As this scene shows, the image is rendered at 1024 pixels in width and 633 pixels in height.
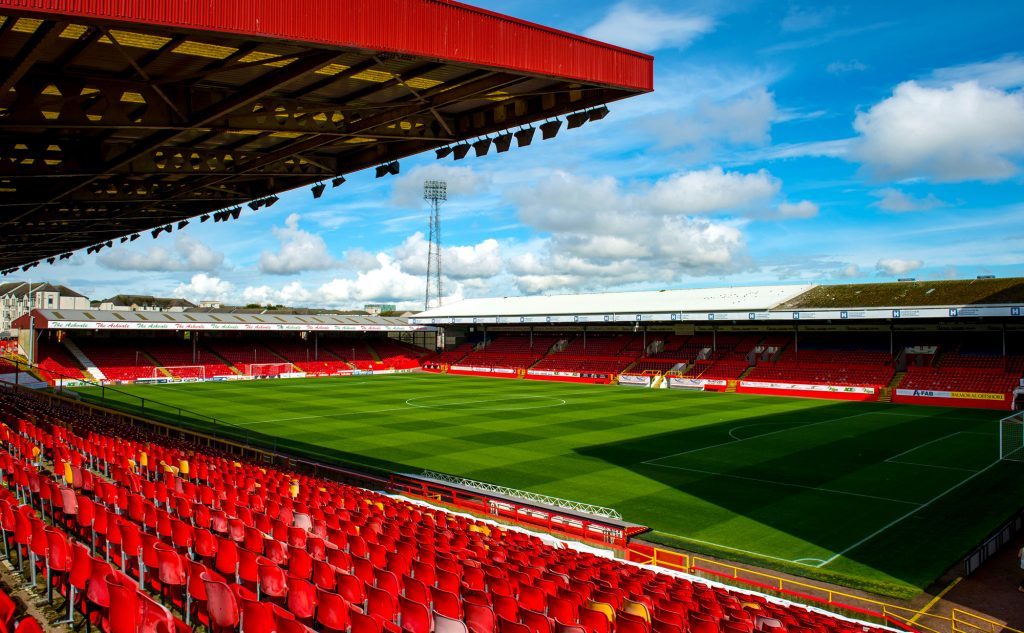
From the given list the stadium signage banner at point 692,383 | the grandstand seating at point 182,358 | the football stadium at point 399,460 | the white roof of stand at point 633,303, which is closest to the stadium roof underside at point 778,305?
the white roof of stand at point 633,303

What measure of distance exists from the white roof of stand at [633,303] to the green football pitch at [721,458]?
11.0 m

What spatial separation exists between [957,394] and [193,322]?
187 ft

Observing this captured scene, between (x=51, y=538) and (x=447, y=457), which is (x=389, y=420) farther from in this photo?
(x=51, y=538)

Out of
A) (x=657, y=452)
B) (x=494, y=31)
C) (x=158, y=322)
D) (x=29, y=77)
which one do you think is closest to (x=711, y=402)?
(x=657, y=452)

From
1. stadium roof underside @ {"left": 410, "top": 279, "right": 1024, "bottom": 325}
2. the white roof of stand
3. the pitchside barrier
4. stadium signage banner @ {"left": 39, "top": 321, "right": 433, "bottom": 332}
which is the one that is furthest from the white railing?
stadium signage banner @ {"left": 39, "top": 321, "right": 433, "bottom": 332}

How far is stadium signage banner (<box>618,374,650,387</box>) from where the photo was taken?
175 ft

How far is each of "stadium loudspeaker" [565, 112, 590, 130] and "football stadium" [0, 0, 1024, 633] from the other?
0.26ft

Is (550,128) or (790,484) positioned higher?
(550,128)

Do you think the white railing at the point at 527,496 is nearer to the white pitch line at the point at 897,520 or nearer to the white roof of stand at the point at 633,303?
the white pitch line at the point at 897,520

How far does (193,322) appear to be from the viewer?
201ft

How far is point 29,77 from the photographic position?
37.5 feet

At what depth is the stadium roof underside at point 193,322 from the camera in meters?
54.2

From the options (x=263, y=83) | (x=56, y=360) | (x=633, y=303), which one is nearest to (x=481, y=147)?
(x=263, y=83)

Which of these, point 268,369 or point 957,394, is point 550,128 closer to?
point 957,394
